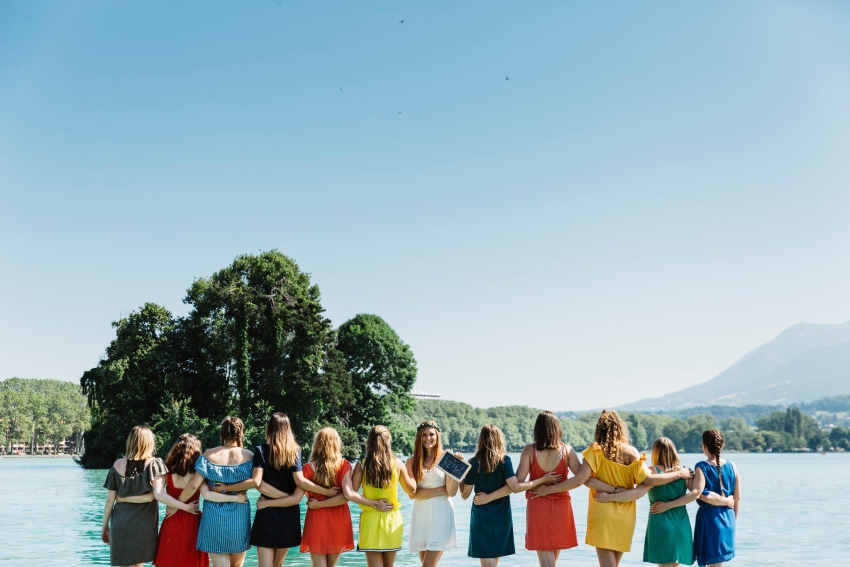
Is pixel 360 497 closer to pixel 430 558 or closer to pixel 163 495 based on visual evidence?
pixel 430 558

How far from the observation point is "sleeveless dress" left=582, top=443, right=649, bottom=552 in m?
8.44

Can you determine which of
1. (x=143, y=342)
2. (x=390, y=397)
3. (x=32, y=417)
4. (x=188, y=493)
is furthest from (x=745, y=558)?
(x=32, y=417)

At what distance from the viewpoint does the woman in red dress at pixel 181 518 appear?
8.31 meters

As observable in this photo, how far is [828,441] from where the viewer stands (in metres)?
188

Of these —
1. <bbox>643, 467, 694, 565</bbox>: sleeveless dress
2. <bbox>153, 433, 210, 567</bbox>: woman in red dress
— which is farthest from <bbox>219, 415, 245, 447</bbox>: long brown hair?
<bbox>643, 467, 694, 565</bbox>: sleeveless dress

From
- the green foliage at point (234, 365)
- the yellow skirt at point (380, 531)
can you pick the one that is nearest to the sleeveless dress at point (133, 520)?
the yellow skirt at point (380, 531)

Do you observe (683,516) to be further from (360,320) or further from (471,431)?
(471,431)

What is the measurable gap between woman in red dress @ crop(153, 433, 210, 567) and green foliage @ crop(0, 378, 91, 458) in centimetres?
12189

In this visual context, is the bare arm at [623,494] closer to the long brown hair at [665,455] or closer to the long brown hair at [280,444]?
the long brown hair at [665,455]

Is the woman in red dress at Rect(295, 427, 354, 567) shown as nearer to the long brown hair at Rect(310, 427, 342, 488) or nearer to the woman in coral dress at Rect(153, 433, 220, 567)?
the long brown hair at Rect(310, 427, 342, 488)

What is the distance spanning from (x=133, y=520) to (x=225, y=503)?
104 centimetres

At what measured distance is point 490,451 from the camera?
8.38m

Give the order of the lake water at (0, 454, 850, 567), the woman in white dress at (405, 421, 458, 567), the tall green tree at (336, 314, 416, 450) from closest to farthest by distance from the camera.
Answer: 1. the woman in white dress at (405, 421, 458, 567)
2. the lake water at (0, 454, 850, 567)
3. the tall green tree at (336, 314, 416, 450)

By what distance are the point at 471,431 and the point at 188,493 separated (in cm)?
15319
